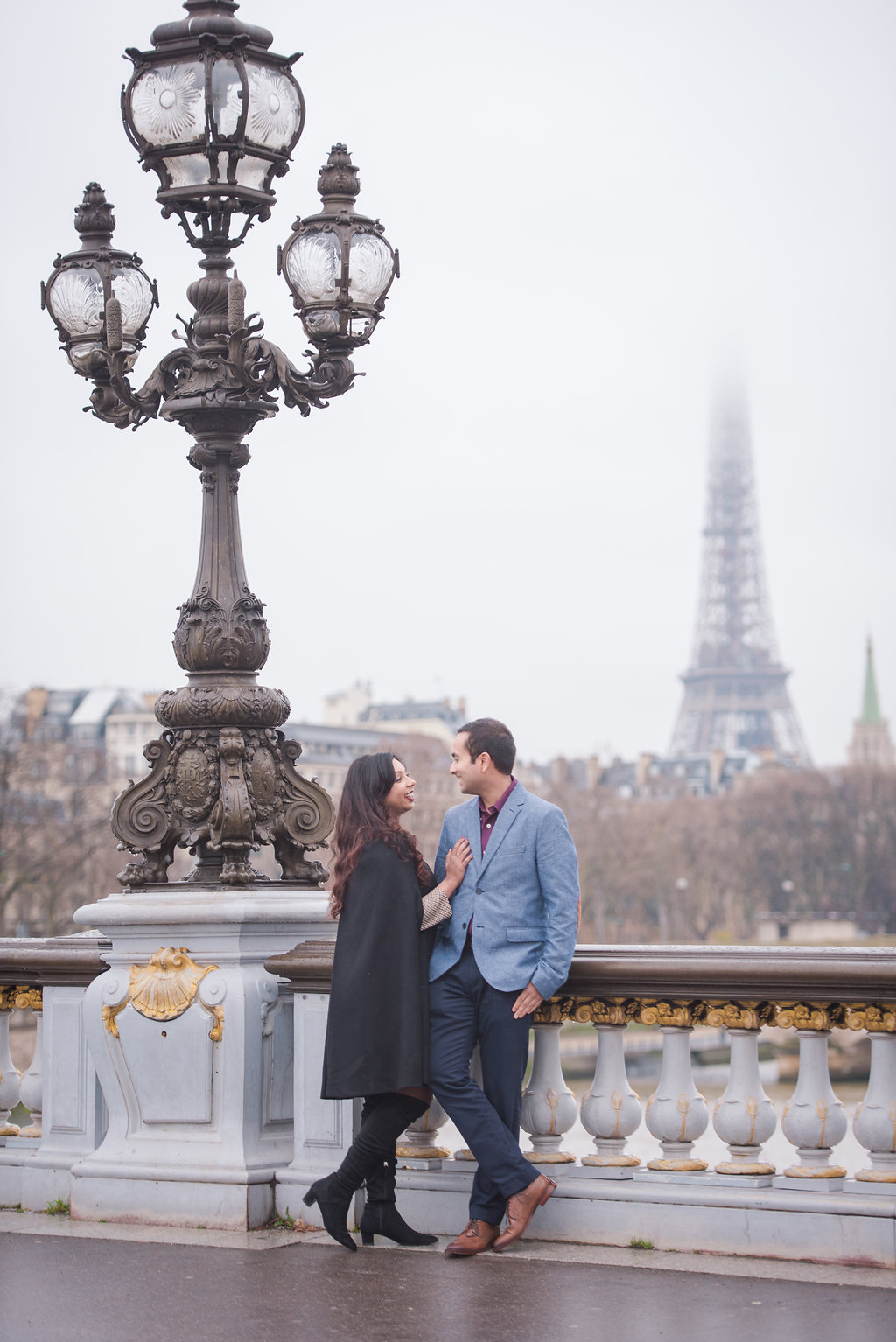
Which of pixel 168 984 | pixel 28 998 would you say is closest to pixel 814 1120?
pixel 168 984

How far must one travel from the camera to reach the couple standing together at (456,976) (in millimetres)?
6926

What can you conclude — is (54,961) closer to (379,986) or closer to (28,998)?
(28,998)

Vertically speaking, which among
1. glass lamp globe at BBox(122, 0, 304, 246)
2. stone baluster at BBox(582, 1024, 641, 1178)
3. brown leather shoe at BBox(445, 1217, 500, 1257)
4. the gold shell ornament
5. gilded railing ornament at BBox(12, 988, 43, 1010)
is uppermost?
glass lamp globe at BBox(122, 0, 304, 246)

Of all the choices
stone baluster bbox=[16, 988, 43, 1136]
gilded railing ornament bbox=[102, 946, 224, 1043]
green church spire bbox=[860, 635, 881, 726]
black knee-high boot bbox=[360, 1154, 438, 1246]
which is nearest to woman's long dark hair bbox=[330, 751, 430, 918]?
gilded railing ornament bbox=[102, 946, 224, 1043]

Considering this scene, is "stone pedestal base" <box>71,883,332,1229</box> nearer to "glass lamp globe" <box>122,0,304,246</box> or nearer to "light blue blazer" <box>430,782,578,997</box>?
"light blue blazer" <box>430,782,578,997</box>

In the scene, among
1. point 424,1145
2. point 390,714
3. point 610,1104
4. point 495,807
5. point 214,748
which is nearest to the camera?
point 495,807

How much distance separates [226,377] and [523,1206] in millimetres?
3591

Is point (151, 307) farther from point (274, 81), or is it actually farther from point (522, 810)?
point (522, 810)

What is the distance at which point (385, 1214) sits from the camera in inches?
282

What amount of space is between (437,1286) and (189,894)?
6.91ft

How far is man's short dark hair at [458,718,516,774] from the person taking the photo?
23.3ft

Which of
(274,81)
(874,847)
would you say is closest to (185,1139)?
(274,81)

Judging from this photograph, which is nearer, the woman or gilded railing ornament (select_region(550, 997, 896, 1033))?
gilded railing ornament (select_region(550, 997, 896, 1033))

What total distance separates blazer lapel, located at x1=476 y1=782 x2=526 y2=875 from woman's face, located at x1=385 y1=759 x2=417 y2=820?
0.33 m
